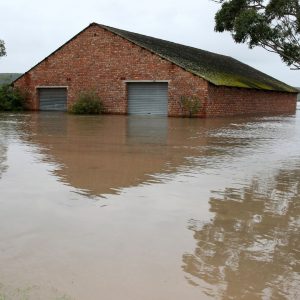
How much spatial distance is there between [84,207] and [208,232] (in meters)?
1.40

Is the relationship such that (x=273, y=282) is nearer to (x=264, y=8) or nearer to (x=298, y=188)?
(x=298, y=188)

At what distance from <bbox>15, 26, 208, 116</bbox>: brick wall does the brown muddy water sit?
16026 mm

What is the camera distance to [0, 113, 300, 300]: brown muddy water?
118 inches

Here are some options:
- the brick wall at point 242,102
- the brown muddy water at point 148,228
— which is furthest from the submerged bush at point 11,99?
the brown muddy water at point 148,228

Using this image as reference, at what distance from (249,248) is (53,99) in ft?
84.7

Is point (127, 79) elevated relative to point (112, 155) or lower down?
elevated

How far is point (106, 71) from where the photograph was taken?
25953mm

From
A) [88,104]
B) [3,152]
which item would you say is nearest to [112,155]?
[3,152]

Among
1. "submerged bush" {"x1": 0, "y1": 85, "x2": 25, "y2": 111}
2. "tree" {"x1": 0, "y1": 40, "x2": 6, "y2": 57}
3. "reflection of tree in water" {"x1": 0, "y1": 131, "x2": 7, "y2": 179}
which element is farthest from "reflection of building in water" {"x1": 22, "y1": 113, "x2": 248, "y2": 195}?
"tree" {"x1": 0, "y1": 40, "x2": 6, "y2": 57}

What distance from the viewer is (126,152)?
897 cm

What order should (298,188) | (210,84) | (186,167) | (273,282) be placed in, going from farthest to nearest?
(210,84)
(186,167)
(298,188)
(273,282)

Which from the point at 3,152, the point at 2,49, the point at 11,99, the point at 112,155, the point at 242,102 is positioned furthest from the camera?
the point at 2,49

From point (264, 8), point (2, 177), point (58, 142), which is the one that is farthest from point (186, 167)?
point (264, 8)

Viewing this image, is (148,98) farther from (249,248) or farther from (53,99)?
(249,248)
